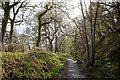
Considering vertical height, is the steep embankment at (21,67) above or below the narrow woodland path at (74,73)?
above

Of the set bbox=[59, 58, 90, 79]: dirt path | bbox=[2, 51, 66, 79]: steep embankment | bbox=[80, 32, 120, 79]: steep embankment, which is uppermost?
bbox=[2, 51, 66, 79]: steep embankment

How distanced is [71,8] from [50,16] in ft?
14.8

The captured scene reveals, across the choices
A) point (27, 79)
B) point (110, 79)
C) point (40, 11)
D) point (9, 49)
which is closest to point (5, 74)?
point (27, 79)

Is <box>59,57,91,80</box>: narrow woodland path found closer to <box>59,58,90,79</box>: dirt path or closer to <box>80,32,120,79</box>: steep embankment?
<box>59,58,90,79</box>: dirt path

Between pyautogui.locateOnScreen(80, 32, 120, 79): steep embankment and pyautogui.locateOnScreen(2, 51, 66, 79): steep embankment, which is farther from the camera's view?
pyautogui.locateOnScreen(80, 32, 120, 79): steep embankment

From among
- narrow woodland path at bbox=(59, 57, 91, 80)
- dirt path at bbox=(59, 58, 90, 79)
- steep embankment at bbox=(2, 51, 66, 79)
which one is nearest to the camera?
steep embankment at bbox=(2, 51, 66, 79)

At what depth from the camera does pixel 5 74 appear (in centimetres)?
357

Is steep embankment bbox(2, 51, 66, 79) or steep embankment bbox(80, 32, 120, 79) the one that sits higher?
→ steep embankment bbox(2, 51, 66, 79)

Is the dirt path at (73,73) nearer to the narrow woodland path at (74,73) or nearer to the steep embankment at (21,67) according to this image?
the narrow woodland path at (74,73)

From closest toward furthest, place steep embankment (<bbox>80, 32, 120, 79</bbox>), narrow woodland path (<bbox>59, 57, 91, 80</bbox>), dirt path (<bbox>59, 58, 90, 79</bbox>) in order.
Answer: steep embankment (<bbox>80, 32, 120, 79</bbox>)
narrow woodland path (<bbox>59, 57, 91, 80</bbox>)
dirt path (<bbox>59, 58, 90, 79</bbox>)

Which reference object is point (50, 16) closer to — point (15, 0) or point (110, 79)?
point (15, 0)

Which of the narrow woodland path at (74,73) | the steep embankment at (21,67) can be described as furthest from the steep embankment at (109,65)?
the steep embankment at (21,67)

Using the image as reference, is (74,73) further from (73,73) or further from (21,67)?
(21,67)

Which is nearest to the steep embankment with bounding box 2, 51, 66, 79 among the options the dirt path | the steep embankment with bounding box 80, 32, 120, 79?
the dirt path
